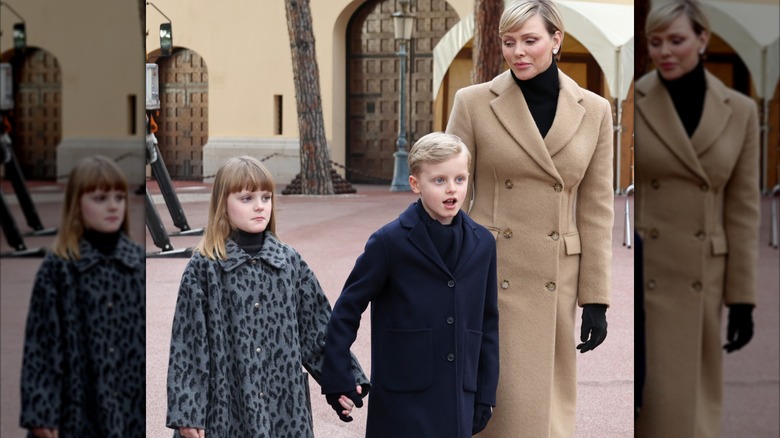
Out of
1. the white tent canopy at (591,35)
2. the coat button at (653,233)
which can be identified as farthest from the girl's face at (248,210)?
the white tent canopy at (591,35)

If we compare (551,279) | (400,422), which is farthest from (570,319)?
(400,422)

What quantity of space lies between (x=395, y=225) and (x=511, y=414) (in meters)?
0.67

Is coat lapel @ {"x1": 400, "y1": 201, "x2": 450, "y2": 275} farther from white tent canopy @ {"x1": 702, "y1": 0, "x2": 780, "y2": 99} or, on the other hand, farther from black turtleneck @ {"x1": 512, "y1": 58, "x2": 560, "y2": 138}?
white tent canopy @ {"x1": 702, "y1": 0, "x2": 780, "y2": 99}

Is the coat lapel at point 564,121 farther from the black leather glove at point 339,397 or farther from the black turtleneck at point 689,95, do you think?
the black turtleneck at point 689,95

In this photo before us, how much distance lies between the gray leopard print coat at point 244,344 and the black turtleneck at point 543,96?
30.0 inches

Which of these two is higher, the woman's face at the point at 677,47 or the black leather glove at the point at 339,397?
the woman's face at the point at 677,47

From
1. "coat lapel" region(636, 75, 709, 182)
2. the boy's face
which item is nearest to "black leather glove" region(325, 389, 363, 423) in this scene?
the boy's face

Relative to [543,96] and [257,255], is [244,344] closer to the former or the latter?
[257,255]

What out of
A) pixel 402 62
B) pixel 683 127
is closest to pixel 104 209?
pixel 683 127

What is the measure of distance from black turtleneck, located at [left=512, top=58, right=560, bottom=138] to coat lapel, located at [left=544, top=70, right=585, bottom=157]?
3 cm

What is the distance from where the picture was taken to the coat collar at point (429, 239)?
2.85 m

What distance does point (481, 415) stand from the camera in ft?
9.75

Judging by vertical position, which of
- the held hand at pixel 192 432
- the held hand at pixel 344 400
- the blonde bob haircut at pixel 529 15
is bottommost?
the held hand at pixel 192 432

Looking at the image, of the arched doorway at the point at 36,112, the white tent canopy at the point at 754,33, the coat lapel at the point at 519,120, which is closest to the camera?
the white tent canopy at the point at 754,33
